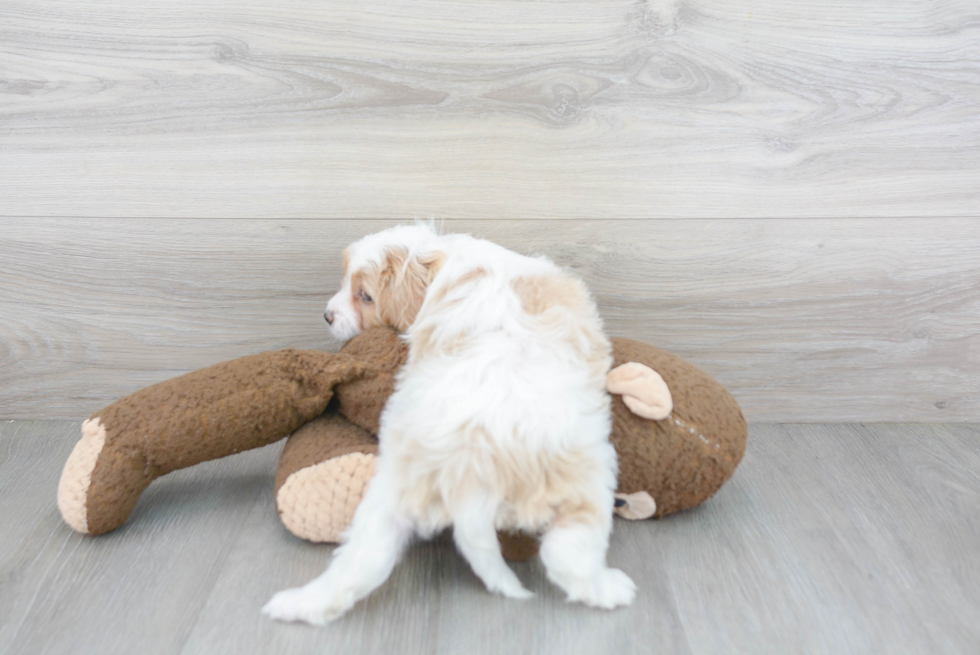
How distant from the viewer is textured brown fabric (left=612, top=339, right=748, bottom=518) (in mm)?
1074

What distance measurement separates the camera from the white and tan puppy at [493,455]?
875 mm

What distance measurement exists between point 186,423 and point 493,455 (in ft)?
1.68

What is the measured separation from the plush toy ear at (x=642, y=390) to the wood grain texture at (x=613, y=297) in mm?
349

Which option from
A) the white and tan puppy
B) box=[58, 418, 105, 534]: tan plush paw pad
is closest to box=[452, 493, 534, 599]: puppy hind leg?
the white and tan puppy

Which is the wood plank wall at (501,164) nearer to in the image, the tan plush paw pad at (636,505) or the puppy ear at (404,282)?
the puppy ear at (404,282)

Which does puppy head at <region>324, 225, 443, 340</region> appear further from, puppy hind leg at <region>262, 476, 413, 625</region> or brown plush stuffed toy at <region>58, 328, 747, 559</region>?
puppy hind leg at <region>262, 476, 413, 625</region>

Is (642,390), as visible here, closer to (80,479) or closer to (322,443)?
(322,443)

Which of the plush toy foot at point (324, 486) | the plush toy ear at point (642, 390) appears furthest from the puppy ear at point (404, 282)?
the plush toy ear at point (642, 390)

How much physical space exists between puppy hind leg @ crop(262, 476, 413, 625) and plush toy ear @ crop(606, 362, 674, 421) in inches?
15.2

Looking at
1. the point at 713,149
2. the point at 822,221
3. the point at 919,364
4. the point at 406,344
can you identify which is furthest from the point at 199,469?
the point at 919,364

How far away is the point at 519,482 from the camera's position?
0.88m

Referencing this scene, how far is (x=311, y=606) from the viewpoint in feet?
2.88

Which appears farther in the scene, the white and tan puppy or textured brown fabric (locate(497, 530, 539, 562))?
textured brown fabric (locate(497, 530, 539, 562))

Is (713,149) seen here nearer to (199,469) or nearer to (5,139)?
(199,469)
